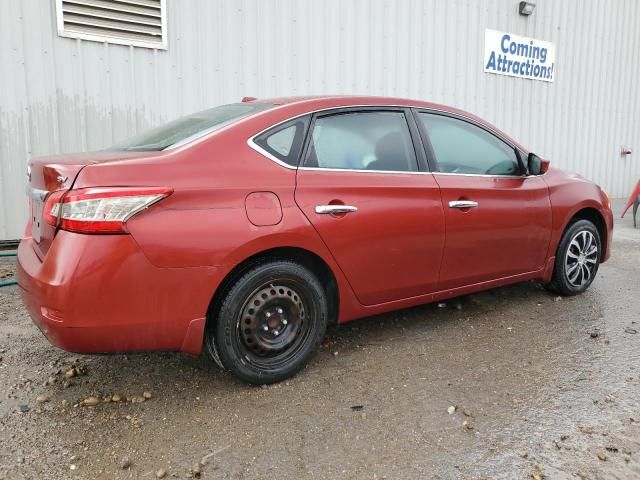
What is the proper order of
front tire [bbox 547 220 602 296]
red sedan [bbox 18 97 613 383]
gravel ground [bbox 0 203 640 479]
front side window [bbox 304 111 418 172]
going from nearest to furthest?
gravel ground [bbox 0 203 640 479], red sedan [bbox 18 97 613 383], front side window [bbox 304 111 418 172], front tire [bbox 547 220 602 296]

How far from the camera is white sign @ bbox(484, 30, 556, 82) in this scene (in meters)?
9.28

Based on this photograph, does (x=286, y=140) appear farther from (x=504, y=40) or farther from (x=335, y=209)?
(x=504, y=40)

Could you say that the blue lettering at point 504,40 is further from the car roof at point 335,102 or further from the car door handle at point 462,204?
the car door handle at point 462,204

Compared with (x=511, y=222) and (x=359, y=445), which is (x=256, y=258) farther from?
(x=511, y=222)

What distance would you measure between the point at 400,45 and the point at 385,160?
17.3ft

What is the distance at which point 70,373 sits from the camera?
10.4ft

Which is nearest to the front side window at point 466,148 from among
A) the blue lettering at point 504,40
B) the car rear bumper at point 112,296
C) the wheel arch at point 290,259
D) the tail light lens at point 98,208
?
the wheel arch at point 290,259

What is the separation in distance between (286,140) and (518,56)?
8.05 meters

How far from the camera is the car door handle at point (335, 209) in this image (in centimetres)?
306

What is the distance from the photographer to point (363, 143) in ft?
11.2

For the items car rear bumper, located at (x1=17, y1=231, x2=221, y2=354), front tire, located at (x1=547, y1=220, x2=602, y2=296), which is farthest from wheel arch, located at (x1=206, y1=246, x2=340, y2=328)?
front tire, located at (x1=547, y1=220, x2=602, y2=296)

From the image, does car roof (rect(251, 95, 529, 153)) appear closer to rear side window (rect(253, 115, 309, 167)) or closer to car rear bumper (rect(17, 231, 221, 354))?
rear side window (rect(253, 115, 309, 167))

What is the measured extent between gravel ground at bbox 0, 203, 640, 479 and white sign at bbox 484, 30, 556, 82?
6529mm

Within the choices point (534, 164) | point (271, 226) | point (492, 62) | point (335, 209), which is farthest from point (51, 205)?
point (492, 62)
